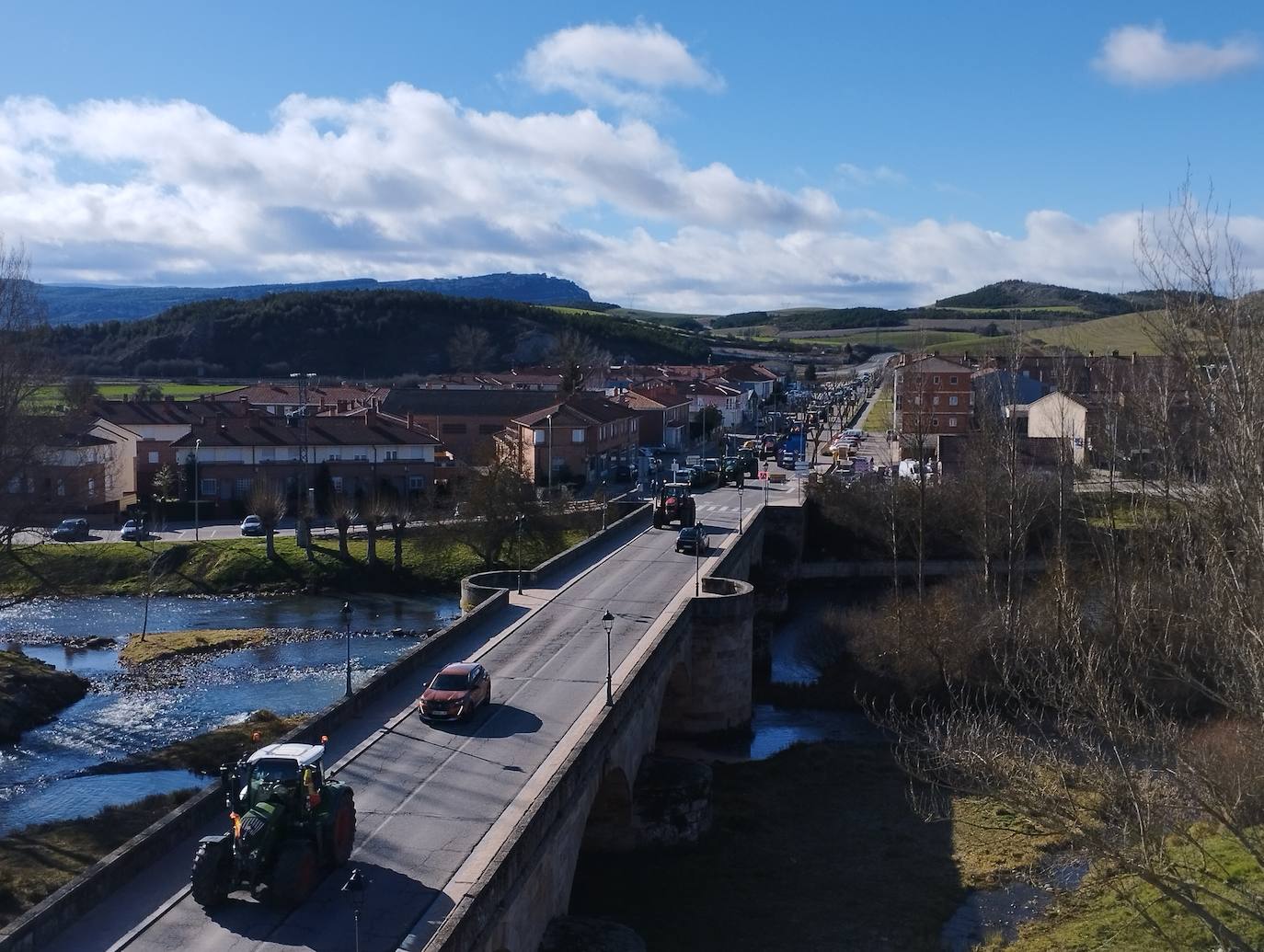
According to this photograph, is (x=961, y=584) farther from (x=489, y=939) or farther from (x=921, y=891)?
(x=489, y=939)

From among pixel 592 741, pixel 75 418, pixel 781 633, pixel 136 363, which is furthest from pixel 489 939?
pixel 136 363

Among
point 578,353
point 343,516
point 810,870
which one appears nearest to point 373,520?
point 343,516

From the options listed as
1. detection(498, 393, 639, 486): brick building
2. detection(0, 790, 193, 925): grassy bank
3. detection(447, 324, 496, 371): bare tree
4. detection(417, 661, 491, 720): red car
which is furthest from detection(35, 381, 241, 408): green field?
detection(417, 661, 491, 720): red car

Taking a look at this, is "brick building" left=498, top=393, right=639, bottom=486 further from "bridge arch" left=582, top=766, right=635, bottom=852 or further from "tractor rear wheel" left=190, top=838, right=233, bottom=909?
"tractor rear wheel" left=190, top=838, right=233, bottom=909

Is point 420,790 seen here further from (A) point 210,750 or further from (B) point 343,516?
(B) point 343,516

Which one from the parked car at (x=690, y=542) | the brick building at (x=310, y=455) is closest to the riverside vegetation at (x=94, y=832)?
the parked car at (x=690, y=542)

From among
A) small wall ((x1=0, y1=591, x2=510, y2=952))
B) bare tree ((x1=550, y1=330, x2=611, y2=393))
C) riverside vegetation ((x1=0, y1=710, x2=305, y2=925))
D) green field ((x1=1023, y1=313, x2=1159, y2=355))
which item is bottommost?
riverside vegetation ((x1=0, y1=710, x2=305, y2=925))

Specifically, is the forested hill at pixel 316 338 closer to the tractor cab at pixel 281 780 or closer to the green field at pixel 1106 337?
the green field at pixel 1106 337
